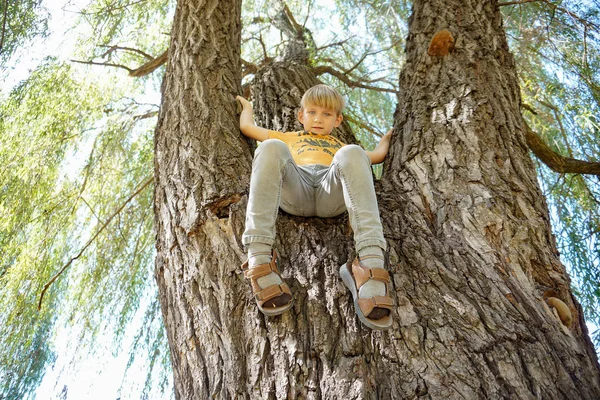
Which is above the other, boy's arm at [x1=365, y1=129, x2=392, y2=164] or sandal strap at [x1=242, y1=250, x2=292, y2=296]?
boy's arm at [x1=365, y1=129, x2=392, y2=164]

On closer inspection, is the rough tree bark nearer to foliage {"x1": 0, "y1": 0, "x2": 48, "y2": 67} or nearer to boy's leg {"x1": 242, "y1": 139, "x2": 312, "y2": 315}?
boy's leg {"x1": 242, "y1": 139, "x2": 312, "y2": 315}

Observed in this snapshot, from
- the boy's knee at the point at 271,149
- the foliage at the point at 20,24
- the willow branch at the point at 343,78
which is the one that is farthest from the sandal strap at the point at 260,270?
the willow branch at the point at 343,78

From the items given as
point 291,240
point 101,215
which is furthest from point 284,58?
point 291,240

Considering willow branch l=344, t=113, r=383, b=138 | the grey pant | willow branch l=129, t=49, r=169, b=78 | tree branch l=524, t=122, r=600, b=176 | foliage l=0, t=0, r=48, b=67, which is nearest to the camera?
the grey pant

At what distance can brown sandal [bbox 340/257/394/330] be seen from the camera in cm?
131

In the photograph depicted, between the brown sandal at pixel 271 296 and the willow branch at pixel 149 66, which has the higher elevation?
the willow branch at pixel 149 66

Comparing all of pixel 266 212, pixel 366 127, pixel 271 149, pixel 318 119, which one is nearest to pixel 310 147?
pixel 318 119

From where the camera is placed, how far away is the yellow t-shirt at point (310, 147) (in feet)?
6.40

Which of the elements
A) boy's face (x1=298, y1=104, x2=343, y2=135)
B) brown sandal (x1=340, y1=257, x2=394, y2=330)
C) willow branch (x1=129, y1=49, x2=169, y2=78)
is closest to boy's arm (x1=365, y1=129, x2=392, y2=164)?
boy's face (x1=298, y1=104, x2=343, y2=135)

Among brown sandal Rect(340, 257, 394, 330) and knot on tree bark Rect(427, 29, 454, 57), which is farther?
knot on tree bark Rect(427, 29, 454, 57)

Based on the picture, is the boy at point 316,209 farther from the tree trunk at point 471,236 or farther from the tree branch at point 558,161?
the tree branch at point 558,161

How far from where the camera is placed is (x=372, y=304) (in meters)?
1.31

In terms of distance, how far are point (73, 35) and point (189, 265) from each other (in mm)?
2488

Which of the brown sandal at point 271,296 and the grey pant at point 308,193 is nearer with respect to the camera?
the brown sandal at point 271,296
